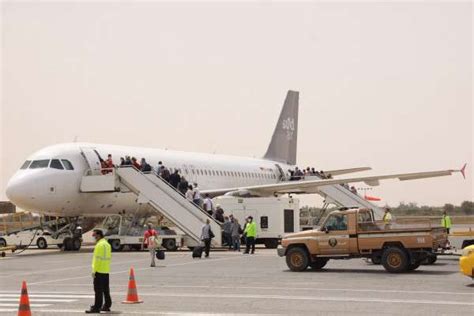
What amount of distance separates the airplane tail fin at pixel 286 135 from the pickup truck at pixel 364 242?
32302 mm

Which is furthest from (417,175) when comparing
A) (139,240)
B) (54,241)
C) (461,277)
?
(461,277)

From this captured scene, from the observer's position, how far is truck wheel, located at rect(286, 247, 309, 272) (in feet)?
67.8

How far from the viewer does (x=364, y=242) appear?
66.5ft

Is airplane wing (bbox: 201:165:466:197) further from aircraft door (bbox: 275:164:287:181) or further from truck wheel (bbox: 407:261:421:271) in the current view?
truck wheel (bbox: 407:261:421:271)

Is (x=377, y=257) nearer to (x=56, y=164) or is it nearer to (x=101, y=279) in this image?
(x=101, y=279)

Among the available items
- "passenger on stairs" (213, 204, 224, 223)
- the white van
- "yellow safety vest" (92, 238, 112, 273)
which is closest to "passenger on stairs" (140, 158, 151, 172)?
"passenger on stairs" (213, 204, 224, 223)

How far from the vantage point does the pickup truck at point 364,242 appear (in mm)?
→ 19672

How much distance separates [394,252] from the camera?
19.8m

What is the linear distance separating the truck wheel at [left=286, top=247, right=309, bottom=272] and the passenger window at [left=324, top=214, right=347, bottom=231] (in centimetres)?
93

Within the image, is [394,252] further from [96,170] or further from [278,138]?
[278,138]

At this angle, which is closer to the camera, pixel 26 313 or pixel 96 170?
pixel 26 313

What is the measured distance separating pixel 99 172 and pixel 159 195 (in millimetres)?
2973

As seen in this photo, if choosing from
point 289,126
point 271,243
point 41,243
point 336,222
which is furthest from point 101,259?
point 289,126

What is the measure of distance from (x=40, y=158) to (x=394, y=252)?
16.4m
